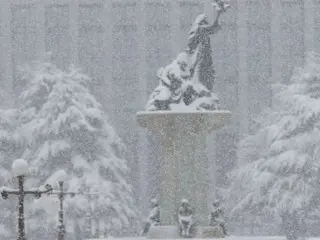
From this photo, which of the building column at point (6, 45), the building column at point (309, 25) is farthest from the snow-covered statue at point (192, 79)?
the building column at point (309, 25)

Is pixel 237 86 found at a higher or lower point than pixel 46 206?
higher

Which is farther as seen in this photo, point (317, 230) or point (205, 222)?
point (317, 230)

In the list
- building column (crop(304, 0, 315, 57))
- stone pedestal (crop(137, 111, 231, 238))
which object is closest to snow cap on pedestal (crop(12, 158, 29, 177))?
stone pedestal (crop(137, 111, 231, 238))

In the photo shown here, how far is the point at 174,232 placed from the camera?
66.0ft

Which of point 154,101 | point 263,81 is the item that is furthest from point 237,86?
point 154,101

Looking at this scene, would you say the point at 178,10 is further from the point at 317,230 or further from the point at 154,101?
the point at 154,101

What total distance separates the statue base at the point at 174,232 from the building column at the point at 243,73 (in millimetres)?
27698

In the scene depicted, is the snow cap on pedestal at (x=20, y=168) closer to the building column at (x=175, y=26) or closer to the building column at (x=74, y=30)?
the building column at (x=74, y=30)

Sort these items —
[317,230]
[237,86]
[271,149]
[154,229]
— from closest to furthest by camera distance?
1. [154,229]
2. [271,149]
3. [317,230]
4. [237,86]

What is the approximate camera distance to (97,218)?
113ft

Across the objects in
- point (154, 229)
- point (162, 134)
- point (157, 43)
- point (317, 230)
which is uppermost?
point (157, 43)

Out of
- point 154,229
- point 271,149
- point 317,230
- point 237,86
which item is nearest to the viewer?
point 154,229

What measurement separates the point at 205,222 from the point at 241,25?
97.9 ft

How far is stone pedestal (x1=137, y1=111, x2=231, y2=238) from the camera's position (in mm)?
20109
